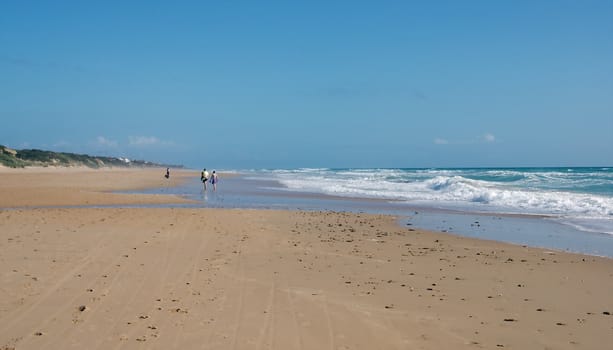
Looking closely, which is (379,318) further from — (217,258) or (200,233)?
(200,233)

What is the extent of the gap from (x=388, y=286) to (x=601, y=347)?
3091 mm

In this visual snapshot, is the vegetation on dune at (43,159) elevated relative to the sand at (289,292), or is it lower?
elevated

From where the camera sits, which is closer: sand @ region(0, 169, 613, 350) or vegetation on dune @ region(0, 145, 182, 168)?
sand @ region(0, 169, 613, 350)

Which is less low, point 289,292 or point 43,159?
point 43,159

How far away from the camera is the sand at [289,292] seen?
5.62 metres

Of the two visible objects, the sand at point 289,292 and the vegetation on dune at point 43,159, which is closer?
the sand at point 289,292

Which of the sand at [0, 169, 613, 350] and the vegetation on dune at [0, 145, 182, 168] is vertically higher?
the vegetation on dune at [0, 145, 182, 168]

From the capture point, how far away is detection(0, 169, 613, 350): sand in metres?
5.62

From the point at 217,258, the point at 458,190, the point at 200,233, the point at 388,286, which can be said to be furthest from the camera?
the point at 458,190

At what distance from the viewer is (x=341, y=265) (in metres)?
9.52

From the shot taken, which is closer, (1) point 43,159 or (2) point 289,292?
(2) point 289,292

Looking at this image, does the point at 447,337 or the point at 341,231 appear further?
the point at 341,231

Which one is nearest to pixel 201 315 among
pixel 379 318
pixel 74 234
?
pixel 379 318

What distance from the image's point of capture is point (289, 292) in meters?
7.46
